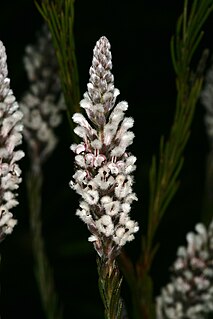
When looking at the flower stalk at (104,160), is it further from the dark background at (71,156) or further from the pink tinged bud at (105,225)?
the dark background at (71,156)

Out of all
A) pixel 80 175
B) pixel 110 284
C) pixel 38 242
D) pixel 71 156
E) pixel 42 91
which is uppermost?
pixel 71 156

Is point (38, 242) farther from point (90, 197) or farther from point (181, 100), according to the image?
point (90, 197)

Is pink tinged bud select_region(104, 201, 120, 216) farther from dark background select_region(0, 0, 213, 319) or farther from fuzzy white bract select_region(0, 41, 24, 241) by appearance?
dark background select_region(0, 0, 213, 319)

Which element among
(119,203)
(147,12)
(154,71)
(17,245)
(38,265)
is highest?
(147,12)

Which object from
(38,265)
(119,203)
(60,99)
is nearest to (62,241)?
(38,265)

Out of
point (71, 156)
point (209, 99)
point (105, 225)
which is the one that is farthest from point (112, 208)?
point (71, 156)

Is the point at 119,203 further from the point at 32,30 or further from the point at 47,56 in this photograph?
the point at 32,30

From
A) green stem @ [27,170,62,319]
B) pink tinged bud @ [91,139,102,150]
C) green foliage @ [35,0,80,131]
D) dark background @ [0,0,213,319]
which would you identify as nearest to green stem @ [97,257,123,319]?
pink tinged bud @ [91,139,102,150]
